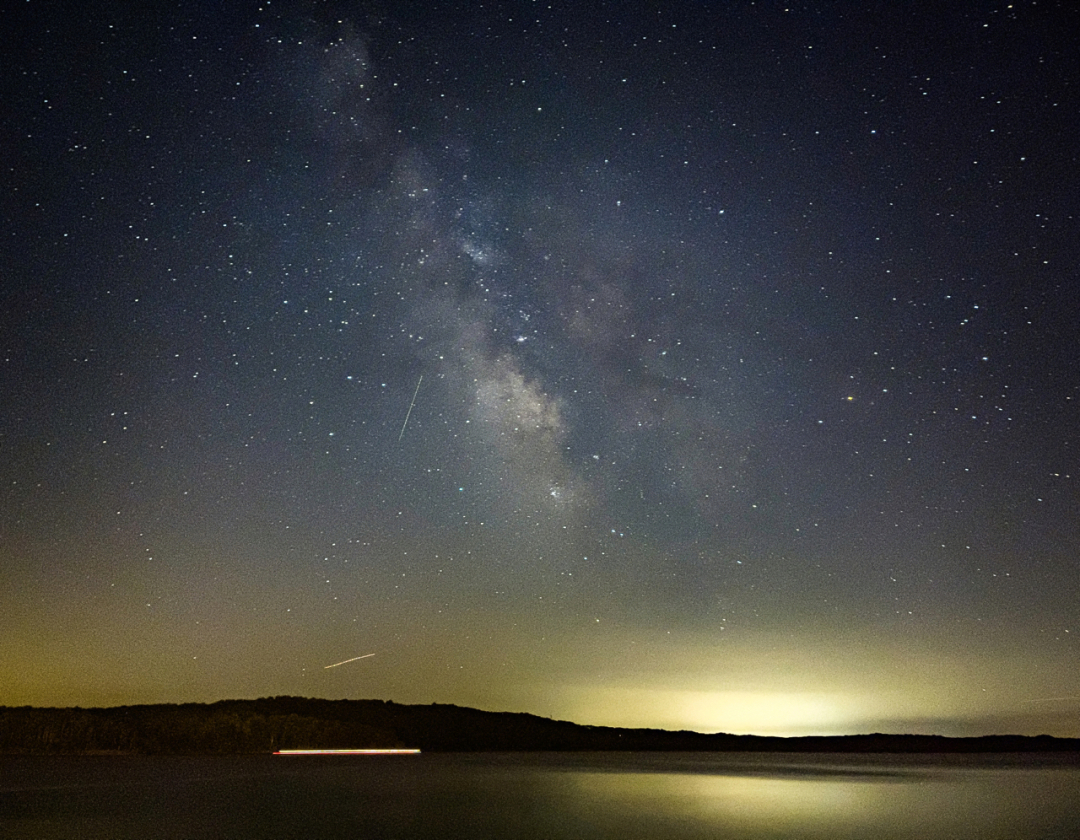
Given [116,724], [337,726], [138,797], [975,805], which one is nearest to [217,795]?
[138,797]

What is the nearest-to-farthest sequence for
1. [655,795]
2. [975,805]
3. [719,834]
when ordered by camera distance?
[719,834]
[975,805]
[655,795]

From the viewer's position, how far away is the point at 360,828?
73.8 feet

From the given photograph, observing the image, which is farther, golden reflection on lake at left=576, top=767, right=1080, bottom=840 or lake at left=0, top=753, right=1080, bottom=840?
golden reflection on lake at left=576, top=767, right=1080, bottom=840

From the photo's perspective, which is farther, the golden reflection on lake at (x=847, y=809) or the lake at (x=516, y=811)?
the golden reflection on lake at (x=847, y=809)

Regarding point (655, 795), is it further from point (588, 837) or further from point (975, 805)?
point (588, 837)

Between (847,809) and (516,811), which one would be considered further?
(847,809)

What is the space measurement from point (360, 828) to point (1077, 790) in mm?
39062

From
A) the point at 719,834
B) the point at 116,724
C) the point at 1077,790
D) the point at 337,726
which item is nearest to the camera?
the point at 719,834

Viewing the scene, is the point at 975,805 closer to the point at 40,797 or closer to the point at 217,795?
the point at 217,795

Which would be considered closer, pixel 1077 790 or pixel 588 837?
pixel 588 837

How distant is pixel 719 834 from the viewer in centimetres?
2223

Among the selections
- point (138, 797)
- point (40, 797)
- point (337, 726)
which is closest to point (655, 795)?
point (138, 797)

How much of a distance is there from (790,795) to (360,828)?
83.4ft

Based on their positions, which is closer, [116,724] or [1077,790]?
[1077,790]
